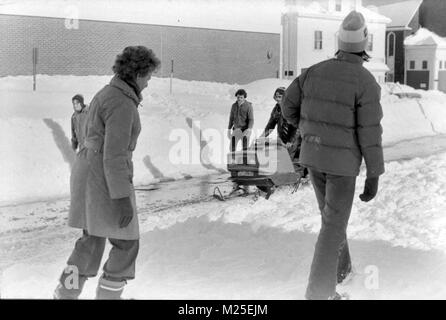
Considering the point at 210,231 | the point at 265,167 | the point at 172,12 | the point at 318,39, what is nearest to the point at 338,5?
the point at 318,39

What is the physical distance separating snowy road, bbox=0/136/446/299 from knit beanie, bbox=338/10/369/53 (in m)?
1.63

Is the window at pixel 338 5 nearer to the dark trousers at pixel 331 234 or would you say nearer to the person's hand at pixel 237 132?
the person's hand at pixel 237 132

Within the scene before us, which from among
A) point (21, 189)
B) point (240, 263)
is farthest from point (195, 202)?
point (240, 263)

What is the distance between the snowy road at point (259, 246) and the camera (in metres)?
4.73

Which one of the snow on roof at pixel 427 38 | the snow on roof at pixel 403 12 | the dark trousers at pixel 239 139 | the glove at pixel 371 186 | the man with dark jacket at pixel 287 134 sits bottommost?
the dark trousers at pixel 239 139

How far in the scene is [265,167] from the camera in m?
8.38

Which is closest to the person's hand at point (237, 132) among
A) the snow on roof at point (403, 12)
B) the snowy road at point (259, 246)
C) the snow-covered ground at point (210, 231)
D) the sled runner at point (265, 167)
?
the snow-covered ground at point (210, 231)

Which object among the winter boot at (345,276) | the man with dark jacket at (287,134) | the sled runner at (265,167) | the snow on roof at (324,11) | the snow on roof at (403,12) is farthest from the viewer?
the snow on roof at (324,11)

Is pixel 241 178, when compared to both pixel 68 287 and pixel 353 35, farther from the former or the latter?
pixel 68 287

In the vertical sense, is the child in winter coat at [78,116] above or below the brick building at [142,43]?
below

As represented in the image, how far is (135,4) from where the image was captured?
21328 millimetres

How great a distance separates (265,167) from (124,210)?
15.2 ft

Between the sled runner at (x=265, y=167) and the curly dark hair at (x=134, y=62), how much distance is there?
14.5ft

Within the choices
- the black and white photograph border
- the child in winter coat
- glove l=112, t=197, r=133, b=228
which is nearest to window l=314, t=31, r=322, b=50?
the black and white photograph border
